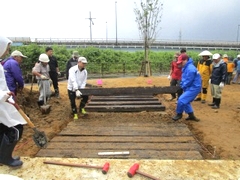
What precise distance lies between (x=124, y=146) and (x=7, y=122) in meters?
2.08

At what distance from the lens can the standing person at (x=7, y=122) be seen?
2590 millimetres

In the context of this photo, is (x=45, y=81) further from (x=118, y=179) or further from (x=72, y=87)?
(x=118, y=179)

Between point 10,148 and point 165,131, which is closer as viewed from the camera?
point 10,148

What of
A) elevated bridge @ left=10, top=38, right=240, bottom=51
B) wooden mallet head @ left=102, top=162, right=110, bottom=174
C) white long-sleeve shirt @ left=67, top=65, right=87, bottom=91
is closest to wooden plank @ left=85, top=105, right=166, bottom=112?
white long-sleeve shirt @ left=67, top=65, right=87, bottom=91

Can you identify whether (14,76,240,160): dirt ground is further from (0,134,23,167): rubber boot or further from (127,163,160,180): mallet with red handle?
(127,163,160,180): mallet with red handle

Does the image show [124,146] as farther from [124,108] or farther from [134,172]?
[124,108]

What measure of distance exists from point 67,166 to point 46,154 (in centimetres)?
89

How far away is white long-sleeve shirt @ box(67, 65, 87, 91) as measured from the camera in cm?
579

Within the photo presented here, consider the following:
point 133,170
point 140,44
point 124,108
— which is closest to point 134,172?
point 133,170

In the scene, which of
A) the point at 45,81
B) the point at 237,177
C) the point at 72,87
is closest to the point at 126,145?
the point at 237,177

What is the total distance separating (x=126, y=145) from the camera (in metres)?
4.11

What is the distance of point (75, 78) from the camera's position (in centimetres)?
587

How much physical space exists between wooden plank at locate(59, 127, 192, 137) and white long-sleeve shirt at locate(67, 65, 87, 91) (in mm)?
1233

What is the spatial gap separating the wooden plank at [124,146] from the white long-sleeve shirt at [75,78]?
193cm
